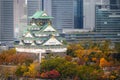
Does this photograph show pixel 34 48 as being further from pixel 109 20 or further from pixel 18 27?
pixel 18 27

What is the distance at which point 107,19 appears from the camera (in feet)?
175

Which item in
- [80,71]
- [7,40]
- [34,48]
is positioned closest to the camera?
[80,71]

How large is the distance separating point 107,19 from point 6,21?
10542 millimetres

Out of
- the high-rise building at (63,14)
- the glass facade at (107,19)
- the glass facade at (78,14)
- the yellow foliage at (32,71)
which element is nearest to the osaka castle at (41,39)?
the yellow foliage at (32,71)

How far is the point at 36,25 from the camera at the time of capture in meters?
40.0

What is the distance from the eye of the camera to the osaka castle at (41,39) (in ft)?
126

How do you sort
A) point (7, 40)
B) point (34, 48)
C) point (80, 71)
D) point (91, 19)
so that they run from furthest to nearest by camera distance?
point (91, 19) < point (7, 40) < point (34, 48) < point (80, 71)

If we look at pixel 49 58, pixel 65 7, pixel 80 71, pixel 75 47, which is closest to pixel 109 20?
pixel 65 7

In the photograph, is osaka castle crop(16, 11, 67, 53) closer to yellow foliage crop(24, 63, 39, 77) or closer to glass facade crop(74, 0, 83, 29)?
yellow foliage crop(24, 63, 39, 77)

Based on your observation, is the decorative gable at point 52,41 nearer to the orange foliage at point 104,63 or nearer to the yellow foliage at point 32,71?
the orange foliage at point 104,63

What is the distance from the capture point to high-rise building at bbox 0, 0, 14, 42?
58.8 meters

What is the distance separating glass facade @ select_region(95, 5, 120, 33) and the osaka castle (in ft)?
42.4

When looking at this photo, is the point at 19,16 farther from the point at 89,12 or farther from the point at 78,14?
the point at 89,12

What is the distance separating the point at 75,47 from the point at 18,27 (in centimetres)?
2231
